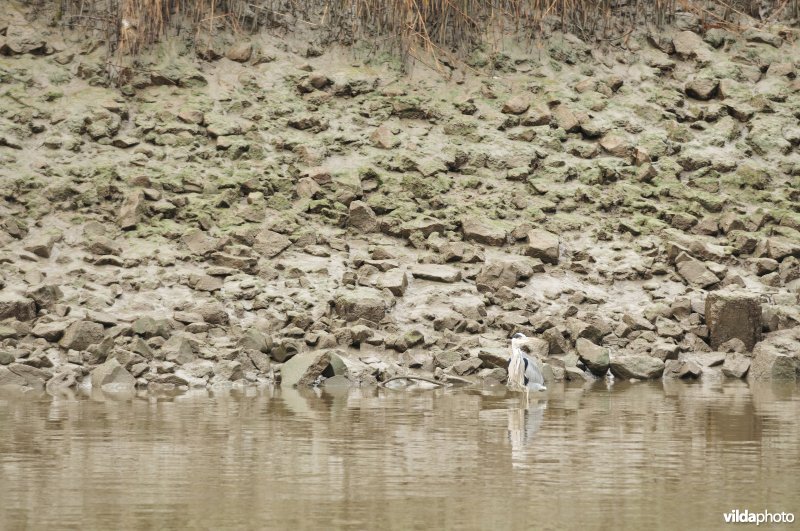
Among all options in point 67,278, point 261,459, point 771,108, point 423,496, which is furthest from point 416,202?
point 423,496

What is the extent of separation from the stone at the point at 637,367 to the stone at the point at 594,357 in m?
0.08

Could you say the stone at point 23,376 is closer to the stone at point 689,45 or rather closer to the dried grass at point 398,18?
the dried grass at point 398,18

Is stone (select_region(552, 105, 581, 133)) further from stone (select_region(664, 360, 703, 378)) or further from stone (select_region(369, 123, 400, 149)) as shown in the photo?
stone (select_region(664, 360, 703, 378))

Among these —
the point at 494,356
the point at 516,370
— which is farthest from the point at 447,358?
the point at 516,370

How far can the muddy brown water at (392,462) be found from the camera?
141 inches

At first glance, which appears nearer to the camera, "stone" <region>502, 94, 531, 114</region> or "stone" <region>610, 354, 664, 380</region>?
"stone" <region>610, 354, 664, 380</region>

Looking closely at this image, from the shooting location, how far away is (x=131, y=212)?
34.6 ft

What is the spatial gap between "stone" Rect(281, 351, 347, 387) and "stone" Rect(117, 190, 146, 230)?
2.77 m

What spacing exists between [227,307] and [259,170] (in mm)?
2352

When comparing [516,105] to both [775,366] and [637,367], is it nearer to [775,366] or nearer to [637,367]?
[637,367]

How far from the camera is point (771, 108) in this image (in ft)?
42.9

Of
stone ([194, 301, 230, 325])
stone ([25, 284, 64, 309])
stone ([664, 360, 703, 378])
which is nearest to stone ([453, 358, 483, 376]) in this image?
stone ([664, 360, 703, 378])

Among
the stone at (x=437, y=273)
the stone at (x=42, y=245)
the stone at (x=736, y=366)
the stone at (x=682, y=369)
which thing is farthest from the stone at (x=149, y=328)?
the stone at (x=736, y=366)

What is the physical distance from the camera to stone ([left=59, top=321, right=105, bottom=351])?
28.1ft
